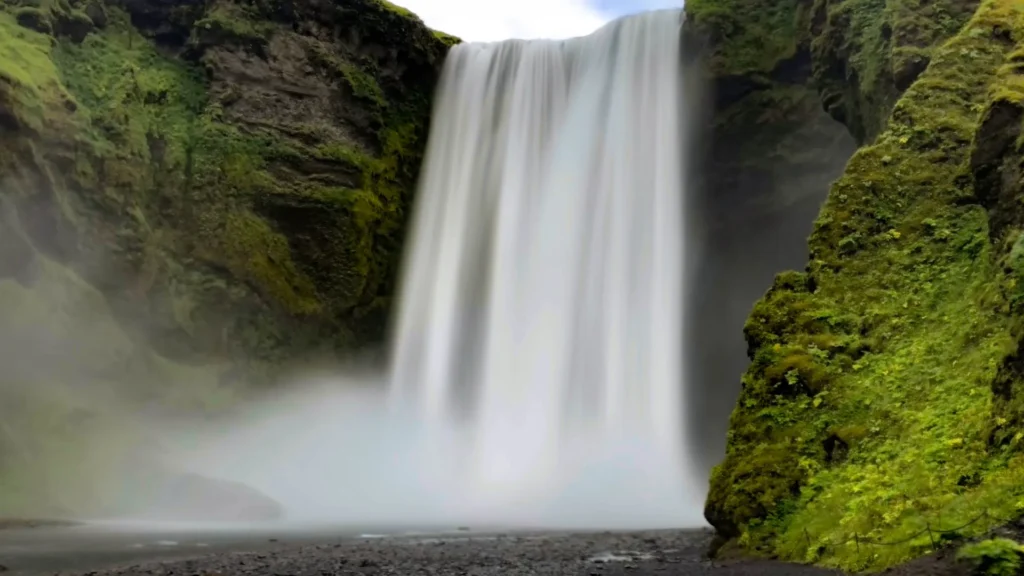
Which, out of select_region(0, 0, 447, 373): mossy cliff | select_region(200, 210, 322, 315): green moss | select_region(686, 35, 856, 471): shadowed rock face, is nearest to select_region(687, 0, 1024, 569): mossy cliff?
select_region(686, 35, 856, 471): shadowed rock face

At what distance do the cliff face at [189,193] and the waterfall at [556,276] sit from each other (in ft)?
7.52

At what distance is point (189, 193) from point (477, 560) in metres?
20.1

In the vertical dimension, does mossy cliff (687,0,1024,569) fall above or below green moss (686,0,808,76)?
below

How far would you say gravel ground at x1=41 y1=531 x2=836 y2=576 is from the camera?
405 inches

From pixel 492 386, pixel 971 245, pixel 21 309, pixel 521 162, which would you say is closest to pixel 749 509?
pixel 971 245

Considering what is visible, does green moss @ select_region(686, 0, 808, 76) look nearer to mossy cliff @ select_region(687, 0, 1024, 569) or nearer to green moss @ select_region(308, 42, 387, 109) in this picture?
mossy cliff @ select_region(687, 0, 1024, 569)

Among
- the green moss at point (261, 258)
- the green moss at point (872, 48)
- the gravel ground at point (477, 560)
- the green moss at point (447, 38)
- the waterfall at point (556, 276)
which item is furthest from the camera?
the green moss at point (447, 38)

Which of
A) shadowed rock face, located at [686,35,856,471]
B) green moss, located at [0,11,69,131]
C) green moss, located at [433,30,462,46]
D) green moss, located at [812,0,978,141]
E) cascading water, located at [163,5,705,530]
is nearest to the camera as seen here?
green moss, located at [812,0,978,141]

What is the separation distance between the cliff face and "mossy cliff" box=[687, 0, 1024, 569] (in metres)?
16.5

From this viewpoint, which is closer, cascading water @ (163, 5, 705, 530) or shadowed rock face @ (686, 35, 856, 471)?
cascading water @ (163, 5, 705, 530)

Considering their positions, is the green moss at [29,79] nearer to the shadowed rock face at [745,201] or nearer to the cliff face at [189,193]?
the cliff face at [189,193]

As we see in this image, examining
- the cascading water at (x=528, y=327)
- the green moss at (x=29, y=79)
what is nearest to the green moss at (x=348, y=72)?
the cascading water at (x=528, y=327)

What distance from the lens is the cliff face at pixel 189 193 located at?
2295cm

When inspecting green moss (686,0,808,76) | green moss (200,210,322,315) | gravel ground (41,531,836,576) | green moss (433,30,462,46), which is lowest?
gravel ground (41,531,836,576)
